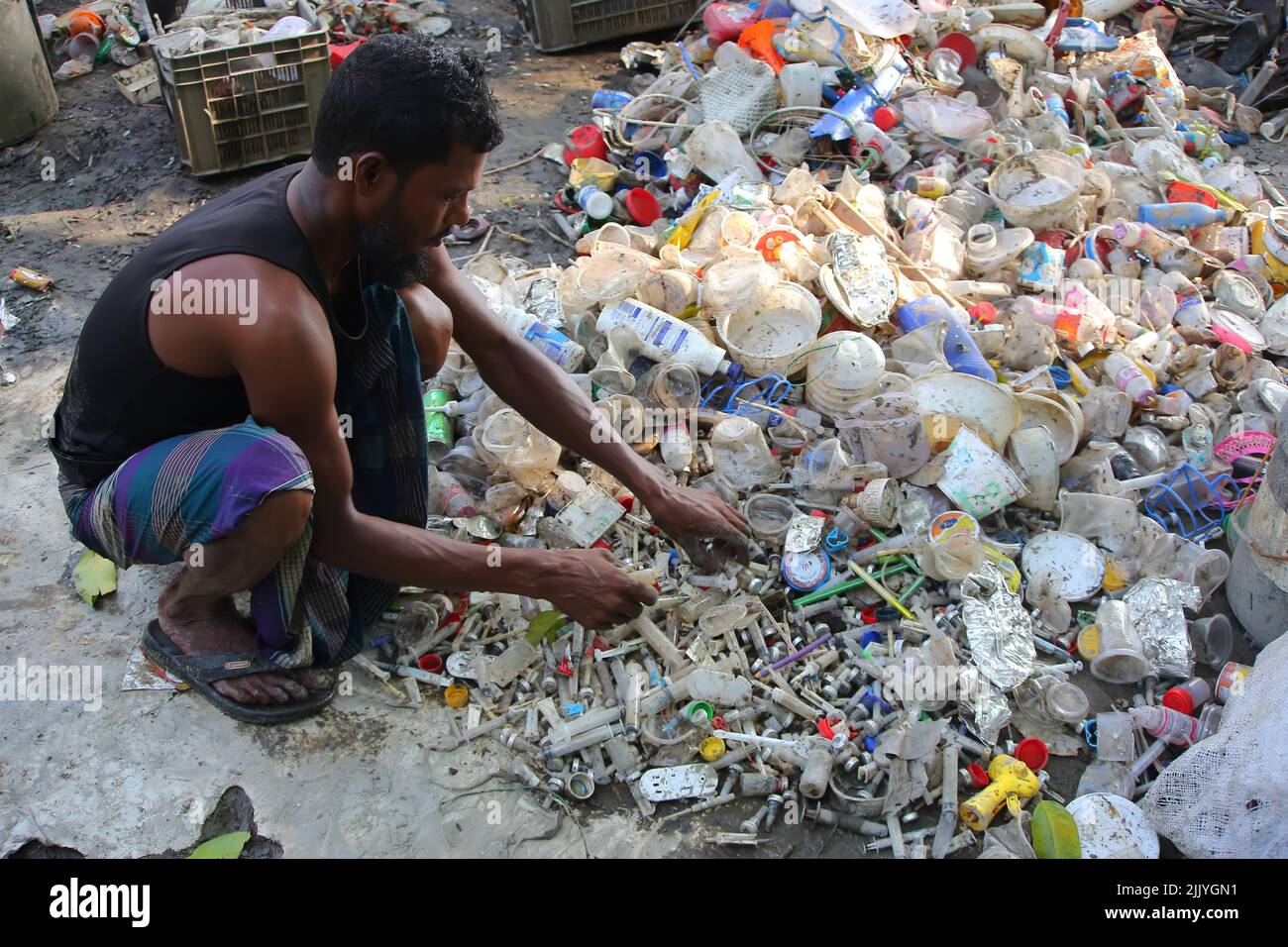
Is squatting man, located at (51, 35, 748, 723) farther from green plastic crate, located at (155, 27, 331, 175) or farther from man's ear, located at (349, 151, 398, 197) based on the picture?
green plastic crate, located at (155, 27, 331, 175)

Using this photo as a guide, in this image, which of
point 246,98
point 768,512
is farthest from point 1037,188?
point 246,98

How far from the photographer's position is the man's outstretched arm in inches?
121

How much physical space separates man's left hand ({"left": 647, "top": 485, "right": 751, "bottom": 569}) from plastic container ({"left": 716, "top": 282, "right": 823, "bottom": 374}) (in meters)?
1.00

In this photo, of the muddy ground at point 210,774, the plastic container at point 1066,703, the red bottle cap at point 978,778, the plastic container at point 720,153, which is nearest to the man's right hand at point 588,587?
the muddy ground at point 210,774

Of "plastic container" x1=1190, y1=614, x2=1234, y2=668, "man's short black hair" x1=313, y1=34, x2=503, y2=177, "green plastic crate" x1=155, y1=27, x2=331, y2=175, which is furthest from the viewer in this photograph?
"green plastic crate" x1=155, y1=27, x2=331, y2=175

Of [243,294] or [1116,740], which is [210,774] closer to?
[243,294]

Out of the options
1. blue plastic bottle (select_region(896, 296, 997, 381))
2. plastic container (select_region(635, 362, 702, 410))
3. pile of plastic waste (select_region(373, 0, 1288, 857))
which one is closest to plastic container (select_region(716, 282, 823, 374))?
pile of plastic waste (select_region(373, 0, 1288, 857))

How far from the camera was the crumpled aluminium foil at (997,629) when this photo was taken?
2.99m

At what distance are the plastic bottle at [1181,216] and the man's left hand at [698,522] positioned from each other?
3224 millimetres

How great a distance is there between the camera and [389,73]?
227cm

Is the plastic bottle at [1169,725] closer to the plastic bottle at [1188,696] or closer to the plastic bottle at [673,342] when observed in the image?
the plastic bottle at [1188,696]

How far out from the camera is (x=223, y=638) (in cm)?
297

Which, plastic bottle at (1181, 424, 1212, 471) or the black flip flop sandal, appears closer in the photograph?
the black flip flop sandal

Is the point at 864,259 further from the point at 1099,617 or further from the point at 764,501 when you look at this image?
the point at 1099,617
